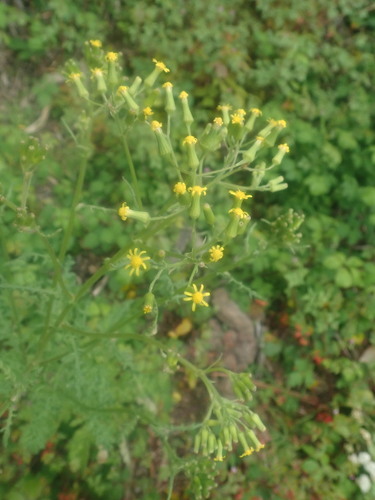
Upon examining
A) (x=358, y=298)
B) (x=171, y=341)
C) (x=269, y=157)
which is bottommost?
(x=171, y=341)

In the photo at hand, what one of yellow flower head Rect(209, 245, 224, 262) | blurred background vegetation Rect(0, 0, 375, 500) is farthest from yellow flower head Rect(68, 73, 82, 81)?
blurred background vegetation Rect(0, 0, 375, 500)

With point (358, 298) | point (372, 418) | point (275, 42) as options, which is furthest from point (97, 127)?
point (372, 418)

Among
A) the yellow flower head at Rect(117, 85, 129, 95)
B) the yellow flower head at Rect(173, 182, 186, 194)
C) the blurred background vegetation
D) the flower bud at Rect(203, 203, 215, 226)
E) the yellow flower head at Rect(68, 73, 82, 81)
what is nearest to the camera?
the yellow flower head at Rect(173, 182, 186, 194)

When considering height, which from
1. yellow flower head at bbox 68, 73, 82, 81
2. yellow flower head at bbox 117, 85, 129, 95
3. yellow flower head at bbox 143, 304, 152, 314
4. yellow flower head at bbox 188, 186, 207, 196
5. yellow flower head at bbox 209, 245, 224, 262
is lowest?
yellow flower head at bbox 143, 304, 152, 314

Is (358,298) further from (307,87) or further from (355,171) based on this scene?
(307,87)

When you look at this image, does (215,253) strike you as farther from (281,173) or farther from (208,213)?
(281,173)

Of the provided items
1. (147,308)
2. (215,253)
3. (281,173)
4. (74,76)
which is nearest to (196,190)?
(215,253)

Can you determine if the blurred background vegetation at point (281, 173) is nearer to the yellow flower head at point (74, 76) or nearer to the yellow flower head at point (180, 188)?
the yellow flower head at point (74, 76)

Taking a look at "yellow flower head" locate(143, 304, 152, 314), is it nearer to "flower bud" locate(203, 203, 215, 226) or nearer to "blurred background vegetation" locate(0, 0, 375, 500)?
"flower bud" locate(203, 203, 215, 226)
